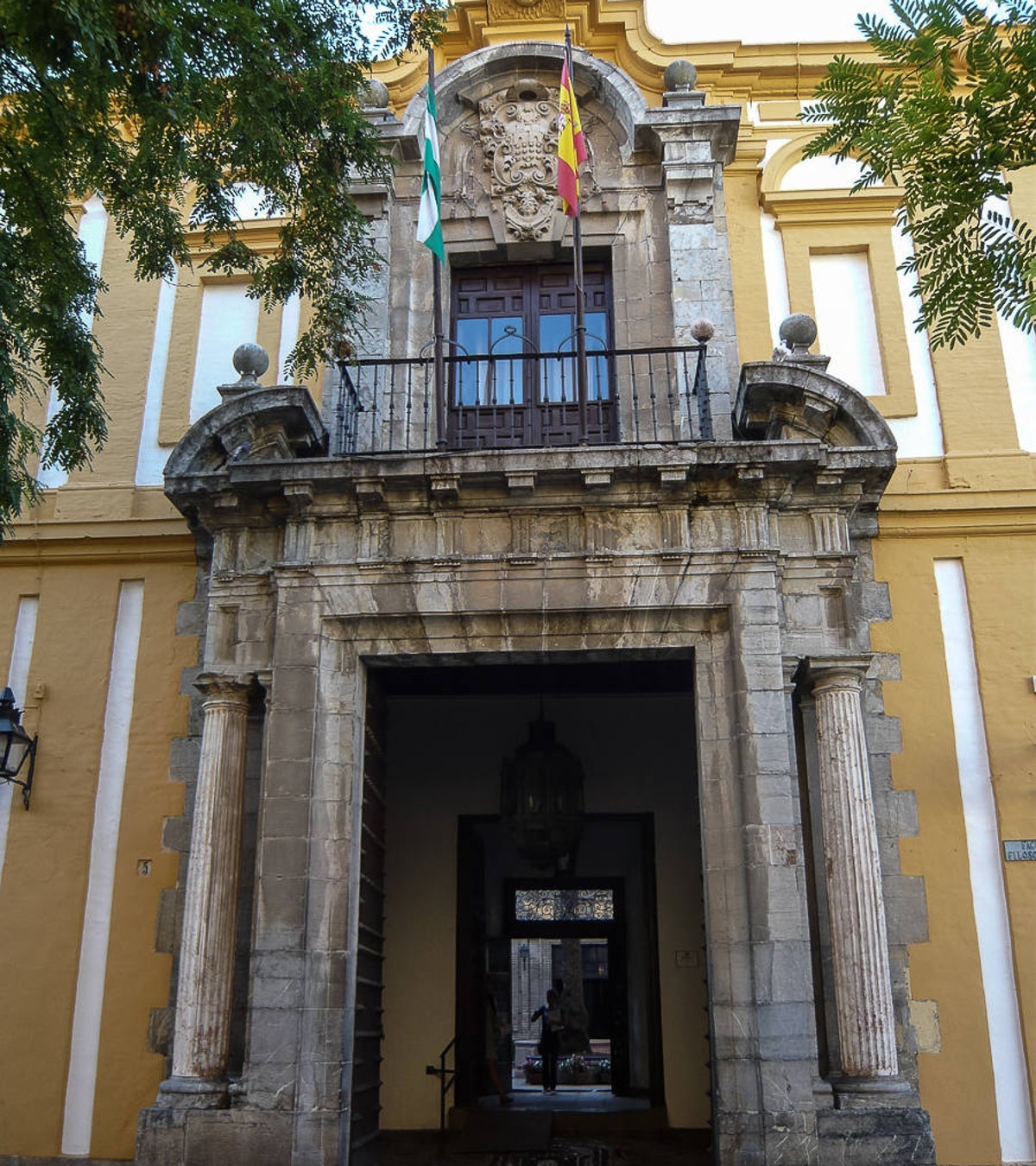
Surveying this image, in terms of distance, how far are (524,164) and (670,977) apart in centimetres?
628

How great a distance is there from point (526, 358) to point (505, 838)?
511cm

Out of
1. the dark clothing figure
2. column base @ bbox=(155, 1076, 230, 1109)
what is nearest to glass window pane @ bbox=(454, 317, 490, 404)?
column base @ bbox=(155, 1076, 230, 1109)

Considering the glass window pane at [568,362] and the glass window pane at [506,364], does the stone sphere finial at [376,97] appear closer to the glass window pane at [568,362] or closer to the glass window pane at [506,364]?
the glass window pane at [506,364]

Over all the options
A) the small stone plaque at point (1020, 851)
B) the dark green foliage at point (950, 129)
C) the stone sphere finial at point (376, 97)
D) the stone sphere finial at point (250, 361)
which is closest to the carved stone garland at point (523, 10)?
the stone sphere finial at point (376, 97)

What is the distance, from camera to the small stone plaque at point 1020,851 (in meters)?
7.09

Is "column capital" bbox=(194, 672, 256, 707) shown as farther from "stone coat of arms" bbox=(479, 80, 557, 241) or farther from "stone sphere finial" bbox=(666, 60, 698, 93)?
"stone sphere finial" bbox=(666, 60, 698, 93)

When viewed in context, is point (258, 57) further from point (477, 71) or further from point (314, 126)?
point (477, 71)

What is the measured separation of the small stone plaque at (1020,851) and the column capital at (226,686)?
4.63 metres

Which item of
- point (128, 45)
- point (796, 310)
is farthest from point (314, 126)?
point (796, 310)

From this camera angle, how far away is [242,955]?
707cm

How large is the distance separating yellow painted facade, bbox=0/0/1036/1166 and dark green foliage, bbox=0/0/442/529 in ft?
4.17

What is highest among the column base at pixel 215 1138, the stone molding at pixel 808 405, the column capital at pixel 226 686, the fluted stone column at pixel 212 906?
the stone molding at pixel 808 405

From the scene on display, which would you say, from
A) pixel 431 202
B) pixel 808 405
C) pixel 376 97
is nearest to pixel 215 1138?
pixel 808 405

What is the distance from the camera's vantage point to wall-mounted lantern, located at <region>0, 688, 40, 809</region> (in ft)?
24.9
